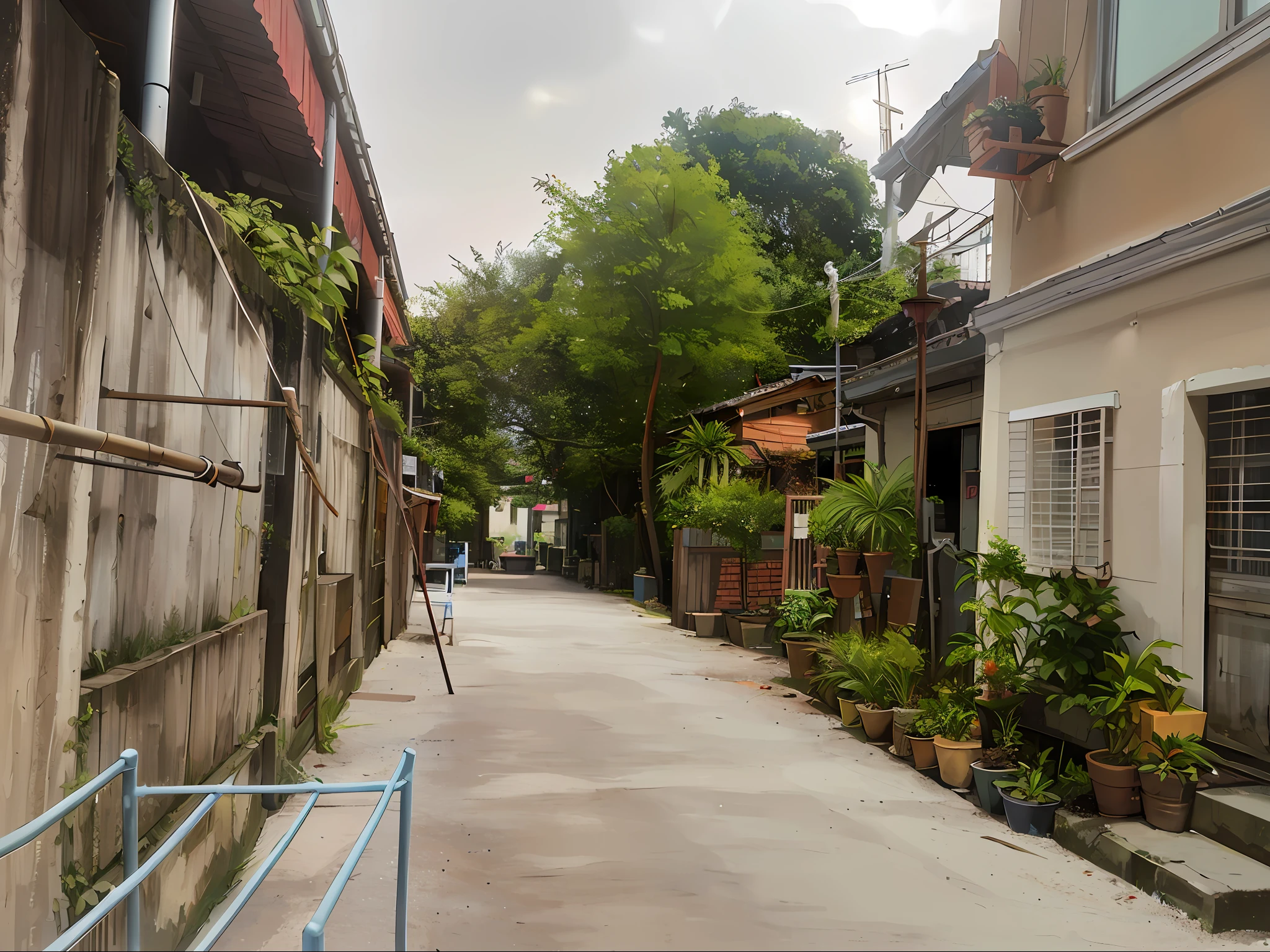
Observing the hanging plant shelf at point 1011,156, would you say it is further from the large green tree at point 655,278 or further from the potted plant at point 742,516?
the large green tree at point 655,278

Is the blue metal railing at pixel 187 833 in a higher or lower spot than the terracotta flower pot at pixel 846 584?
lower

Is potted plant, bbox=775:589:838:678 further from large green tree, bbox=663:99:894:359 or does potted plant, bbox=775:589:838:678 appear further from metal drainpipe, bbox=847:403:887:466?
large green tree, bbox=663:99:894:359

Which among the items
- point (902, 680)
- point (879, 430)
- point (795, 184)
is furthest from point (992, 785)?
point (795, 184)

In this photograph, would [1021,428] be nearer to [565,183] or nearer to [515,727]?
[515,727]

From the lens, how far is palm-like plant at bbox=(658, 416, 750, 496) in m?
15.2

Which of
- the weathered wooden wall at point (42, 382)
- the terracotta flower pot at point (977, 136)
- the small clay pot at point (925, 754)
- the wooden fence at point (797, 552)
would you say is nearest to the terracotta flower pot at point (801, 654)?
the wooden fence at point (797, 552)

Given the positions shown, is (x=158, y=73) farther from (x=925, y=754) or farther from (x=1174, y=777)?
(x=925, y=754)

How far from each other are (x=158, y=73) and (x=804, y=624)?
740 cm

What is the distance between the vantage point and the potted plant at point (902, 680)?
6.26 m

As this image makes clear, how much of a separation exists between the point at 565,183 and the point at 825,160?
12.0 meters

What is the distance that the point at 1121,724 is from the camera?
4.52 metres

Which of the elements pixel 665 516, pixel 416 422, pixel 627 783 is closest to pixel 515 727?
A: pixel 627 783

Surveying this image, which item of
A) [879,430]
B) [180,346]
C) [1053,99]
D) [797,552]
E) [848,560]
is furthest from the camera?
[797,552]

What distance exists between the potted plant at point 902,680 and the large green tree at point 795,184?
19967 millimetres
